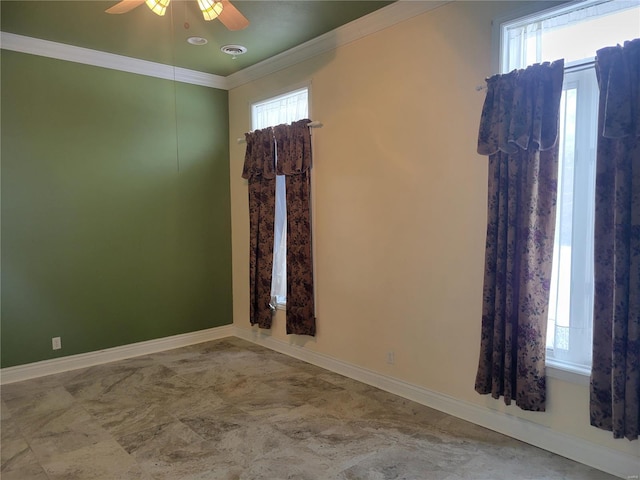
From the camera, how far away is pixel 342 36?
12.6 feet

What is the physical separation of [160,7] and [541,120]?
2.24 metres

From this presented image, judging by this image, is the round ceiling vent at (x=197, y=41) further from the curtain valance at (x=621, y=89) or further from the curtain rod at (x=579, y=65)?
the curtain valance at (x=621, y=89)

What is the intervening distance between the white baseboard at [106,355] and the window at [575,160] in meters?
3.67

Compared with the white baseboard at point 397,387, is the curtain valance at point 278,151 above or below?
above

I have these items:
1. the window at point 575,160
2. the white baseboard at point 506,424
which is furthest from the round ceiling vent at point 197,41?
the white baseboard at point 506,424

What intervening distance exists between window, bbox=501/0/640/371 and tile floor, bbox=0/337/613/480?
0.77m

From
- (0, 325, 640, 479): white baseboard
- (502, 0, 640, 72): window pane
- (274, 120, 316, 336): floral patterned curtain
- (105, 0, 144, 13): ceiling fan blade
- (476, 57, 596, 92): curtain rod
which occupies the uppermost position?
(105, 0, 144, 13): ceiling fan blade

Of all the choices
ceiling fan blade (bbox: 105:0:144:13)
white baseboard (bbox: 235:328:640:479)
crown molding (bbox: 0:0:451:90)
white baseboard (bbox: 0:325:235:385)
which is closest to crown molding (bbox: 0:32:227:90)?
crown molding (bbox: 0:0:451:90)

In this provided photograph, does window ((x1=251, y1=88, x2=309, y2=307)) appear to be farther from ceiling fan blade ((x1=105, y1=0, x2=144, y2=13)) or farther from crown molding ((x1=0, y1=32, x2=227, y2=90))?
ceiling fan blade ((x1=105, y1=0, x2=144, y2=13))

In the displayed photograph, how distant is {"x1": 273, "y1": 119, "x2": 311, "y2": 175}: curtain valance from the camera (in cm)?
422

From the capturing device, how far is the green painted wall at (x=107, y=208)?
3980 millimetres

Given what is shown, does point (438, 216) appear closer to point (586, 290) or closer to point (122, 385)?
point (586, 290)

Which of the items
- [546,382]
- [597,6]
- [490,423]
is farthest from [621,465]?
[597,6]

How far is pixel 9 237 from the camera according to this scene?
393 centimetres
